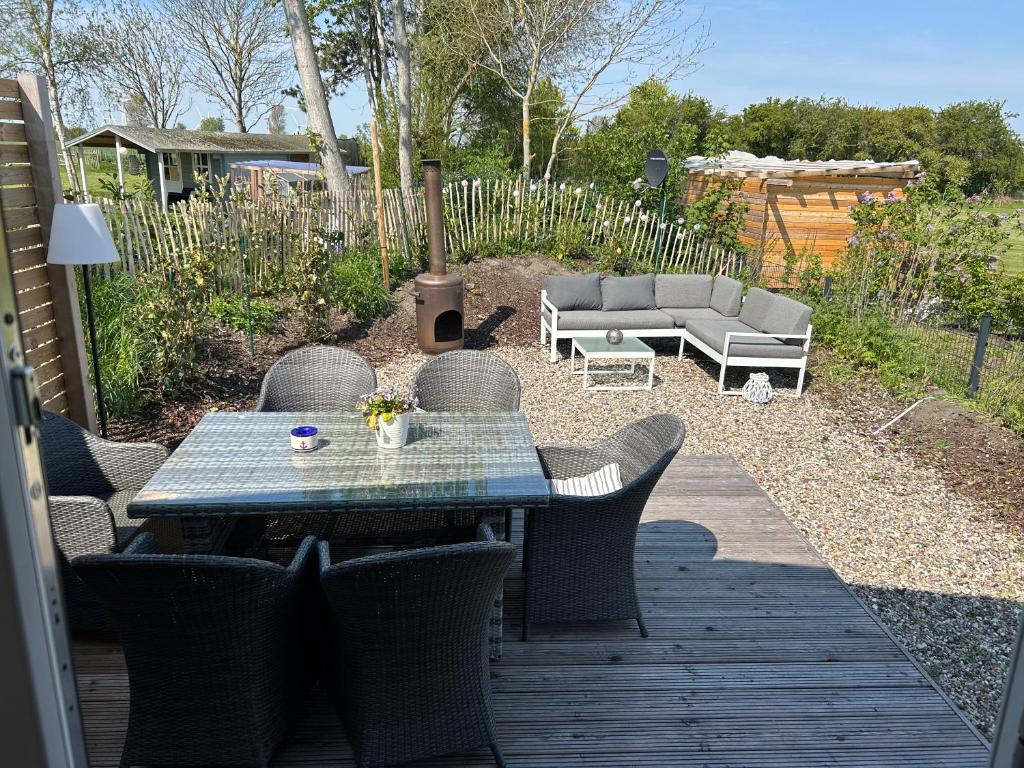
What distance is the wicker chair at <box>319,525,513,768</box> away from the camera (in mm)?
2023

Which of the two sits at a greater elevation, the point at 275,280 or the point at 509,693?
the point at 275,280

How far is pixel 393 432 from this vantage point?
10.1 feet

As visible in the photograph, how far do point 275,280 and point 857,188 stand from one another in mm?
9330

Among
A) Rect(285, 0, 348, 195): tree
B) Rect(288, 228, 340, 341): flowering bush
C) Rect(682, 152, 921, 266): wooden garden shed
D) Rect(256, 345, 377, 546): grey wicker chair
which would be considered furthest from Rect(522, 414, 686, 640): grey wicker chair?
Rect(682, 152, 921, 266): wooden garden shed

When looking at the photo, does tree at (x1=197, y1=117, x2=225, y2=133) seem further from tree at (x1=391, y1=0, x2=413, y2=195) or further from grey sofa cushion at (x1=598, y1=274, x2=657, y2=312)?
grey sofa cushion at (x1=598, y1=274, x2=657, y2=312)

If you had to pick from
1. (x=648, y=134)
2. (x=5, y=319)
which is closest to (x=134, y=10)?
(x=648, y=134)

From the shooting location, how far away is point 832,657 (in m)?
3.09

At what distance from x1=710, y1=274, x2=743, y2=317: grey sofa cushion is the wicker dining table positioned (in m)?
5.29

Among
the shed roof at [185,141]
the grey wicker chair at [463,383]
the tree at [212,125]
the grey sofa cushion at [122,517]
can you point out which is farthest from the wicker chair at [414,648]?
the tree at [212,125]

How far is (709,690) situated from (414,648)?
4.37 ft

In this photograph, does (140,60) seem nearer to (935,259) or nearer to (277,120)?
(277,120)

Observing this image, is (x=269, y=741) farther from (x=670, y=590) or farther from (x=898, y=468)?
(x=898, y=468)

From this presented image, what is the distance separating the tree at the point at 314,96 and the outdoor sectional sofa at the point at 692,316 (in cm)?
372

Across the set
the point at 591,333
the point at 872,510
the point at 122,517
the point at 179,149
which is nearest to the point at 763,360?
the point at 591,333
